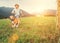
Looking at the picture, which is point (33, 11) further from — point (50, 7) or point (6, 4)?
point (6, 4)

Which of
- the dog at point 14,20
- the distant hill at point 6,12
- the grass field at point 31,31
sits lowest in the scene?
the grass field at point 31,31

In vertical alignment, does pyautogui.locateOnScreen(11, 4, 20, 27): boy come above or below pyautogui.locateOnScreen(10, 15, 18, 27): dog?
above

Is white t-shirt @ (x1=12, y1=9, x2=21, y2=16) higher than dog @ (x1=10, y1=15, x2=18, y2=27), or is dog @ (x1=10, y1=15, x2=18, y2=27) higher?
white t-shirt @ (x1=12, y1=9, x2=21, y2=16)

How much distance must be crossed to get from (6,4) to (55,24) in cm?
61

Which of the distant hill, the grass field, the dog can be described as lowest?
the grass field

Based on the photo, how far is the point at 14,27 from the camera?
5.48 ft

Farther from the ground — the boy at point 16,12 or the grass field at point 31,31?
the boy at point 16,12

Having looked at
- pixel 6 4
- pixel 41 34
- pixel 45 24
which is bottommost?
pixel 41 34

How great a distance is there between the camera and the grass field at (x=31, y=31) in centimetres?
163

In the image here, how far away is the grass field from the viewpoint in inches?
64.3

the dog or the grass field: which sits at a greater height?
the dog

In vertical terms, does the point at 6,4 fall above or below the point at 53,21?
above

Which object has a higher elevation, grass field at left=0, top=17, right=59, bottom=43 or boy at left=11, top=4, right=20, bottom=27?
boy at left=11, top=4, right=20, bottom=27

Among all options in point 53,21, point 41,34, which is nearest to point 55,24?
point 53,21
